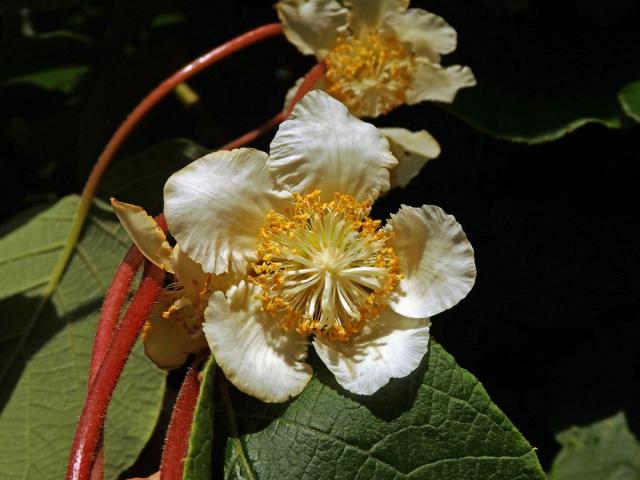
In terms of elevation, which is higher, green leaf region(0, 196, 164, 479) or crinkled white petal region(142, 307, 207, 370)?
crinkled white petal region(142, 307, 207, 370)

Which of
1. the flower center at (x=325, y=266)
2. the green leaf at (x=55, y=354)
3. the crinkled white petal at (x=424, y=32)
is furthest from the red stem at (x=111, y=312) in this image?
the crinkled white petal at (x=424, y=32)

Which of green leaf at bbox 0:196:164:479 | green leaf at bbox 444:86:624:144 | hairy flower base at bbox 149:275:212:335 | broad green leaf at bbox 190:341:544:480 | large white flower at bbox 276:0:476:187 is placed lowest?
green leaf at bbox 0:196:164:479

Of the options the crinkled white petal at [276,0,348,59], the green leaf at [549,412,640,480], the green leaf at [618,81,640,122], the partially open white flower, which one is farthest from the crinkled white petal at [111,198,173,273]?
the green leaf at [549,412,640,480]

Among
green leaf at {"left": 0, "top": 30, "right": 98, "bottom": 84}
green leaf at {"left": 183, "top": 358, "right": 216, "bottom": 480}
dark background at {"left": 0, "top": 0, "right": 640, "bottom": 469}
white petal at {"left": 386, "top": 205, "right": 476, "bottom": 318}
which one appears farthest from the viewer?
green leaf at {"left": 0, "top": 30, "right": 98, "bottom": 84}

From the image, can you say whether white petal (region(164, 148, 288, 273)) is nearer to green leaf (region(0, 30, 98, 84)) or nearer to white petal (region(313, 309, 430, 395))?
white petal (region(313, 309, 430, 395))

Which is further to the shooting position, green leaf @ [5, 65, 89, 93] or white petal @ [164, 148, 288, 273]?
green leaf @ [5, 65, 89, 93]

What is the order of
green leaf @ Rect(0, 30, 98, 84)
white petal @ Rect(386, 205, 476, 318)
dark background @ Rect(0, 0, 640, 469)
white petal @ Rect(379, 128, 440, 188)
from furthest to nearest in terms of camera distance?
green leaf @ Rect(0, 30, 98, 84) < dark background @ Rect(0, 0, 640, 469) < white petal @ Rect(379, 128, 440, 188) < white petal @ Rect(386, 205, 476, 318)

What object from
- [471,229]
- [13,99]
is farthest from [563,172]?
[13,99]

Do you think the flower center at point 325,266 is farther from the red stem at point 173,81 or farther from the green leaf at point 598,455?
the green leaf at point 598,455
